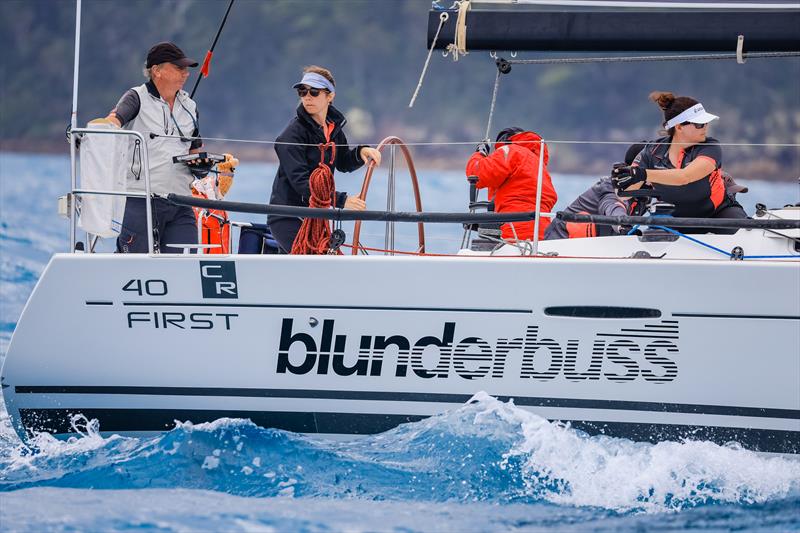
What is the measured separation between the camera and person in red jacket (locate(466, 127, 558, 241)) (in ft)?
19.2

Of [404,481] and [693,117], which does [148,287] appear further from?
[693,117]

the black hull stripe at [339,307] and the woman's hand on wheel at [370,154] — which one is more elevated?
the woman's hand on wheel at [370,154]

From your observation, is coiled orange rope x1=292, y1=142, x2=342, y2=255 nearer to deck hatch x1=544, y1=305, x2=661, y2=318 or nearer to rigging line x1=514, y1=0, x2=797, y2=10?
deck hatch x1=544, y1=305, x2=661, y2=318

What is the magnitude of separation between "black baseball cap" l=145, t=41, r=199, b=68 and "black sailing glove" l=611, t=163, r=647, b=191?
7.01 feet

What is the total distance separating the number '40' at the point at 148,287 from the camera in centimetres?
509

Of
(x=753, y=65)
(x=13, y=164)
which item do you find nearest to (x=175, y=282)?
(x=13, y=164)

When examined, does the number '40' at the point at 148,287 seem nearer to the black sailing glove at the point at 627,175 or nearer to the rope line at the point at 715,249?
the black sailing glove at the point at 627,175

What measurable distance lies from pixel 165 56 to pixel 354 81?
49.9m

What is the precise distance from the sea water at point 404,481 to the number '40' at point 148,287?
2.07ft

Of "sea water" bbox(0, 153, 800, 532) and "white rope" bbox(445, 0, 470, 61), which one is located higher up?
"white rope" bbox(445, 0, 470, 61)

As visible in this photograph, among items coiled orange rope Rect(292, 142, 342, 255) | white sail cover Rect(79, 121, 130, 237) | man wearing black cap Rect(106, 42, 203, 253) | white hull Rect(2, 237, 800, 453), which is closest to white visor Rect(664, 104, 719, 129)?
white hull Rect(2, 237, 800, 453)

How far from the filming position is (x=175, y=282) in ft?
16.7

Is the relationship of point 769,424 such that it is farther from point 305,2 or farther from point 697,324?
point 305,2

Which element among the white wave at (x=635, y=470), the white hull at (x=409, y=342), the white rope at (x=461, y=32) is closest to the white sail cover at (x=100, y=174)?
the white hull at (x=409, y=342)
